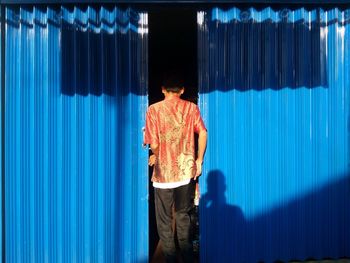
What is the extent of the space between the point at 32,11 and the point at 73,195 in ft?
6.16

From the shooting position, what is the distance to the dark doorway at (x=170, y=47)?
522cm

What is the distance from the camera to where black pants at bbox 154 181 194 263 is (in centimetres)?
393

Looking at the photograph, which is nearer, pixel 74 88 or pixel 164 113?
pixel 164 113

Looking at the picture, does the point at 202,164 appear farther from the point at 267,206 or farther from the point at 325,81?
the point at 325,81

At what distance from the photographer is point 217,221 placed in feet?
14.3

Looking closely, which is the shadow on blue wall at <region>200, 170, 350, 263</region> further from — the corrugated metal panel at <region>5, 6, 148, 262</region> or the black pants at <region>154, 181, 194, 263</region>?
the corrugated metal panel at <region>5, 6, 148, 262</region>

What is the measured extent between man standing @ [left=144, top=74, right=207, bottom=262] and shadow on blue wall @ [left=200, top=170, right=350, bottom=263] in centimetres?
43

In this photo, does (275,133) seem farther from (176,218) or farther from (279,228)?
(176,218)

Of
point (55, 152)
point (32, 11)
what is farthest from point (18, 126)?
point (32, 11)

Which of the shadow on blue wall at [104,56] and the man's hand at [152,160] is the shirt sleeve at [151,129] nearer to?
the man's hand at [152,160]

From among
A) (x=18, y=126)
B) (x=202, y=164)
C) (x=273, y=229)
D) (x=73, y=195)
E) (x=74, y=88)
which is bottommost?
(x=273, y=229)

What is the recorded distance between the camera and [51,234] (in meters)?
4.23

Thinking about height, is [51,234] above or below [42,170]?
below

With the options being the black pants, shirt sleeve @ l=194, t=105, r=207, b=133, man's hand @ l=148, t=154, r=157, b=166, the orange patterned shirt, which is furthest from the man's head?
the black pants
